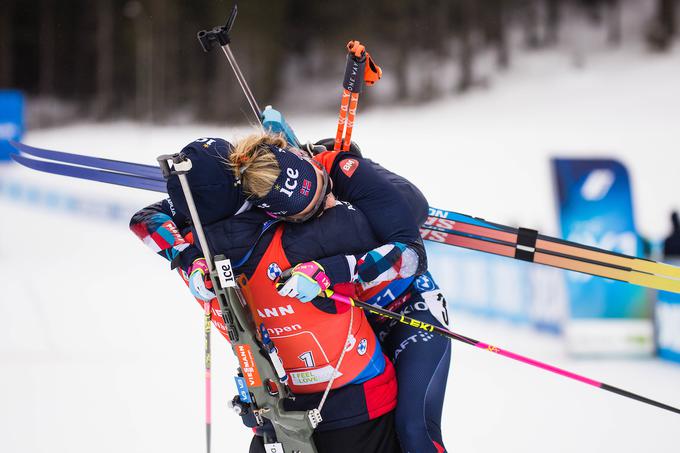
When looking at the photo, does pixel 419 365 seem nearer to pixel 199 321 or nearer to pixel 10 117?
pixel 199 321

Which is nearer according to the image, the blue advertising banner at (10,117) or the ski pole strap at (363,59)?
the ski pole strap at (363,59)

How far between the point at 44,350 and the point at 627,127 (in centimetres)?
1357

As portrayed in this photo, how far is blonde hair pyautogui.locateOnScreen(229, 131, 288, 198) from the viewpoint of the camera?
6.15 feet

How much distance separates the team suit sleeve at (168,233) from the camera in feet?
7.14

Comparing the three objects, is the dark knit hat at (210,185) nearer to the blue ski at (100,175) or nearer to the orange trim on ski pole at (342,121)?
the orange trim on ski pole at (342,121)

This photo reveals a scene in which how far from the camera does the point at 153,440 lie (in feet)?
13.5

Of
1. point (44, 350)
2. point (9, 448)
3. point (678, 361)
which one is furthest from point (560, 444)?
point (44, 350)

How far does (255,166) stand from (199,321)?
5.02m

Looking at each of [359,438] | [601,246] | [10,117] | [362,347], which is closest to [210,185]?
[362,347]

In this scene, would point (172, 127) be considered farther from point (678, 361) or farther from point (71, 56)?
point (678, 361)

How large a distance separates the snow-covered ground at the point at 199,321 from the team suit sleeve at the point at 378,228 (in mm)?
657

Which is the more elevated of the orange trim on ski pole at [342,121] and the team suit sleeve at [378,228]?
the orange trim on ski pole at [342,121]

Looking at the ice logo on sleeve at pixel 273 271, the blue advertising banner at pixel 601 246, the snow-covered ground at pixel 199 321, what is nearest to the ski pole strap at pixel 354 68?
the snow-covered ground at pixel 199 321

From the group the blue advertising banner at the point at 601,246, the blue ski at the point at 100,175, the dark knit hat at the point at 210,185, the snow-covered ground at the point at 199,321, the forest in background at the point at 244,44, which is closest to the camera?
the dark knit hat at the point at 210,185
